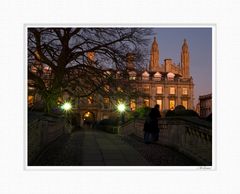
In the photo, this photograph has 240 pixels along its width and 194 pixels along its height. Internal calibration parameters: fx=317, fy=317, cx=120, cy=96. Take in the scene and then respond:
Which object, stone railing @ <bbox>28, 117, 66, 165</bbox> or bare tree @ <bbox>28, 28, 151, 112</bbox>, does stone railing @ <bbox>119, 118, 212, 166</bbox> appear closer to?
bare tree @ <bbox>28, 28, 151, 112</bbox>

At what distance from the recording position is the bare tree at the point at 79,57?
1050 centimetres

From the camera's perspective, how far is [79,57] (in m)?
11.4

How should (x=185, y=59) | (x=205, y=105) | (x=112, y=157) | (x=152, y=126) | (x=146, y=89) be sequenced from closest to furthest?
(x=112, y=157)
(x=205, y=105)
(x=185, y=59)
(x=152, y=126)
(x=146, y=89)

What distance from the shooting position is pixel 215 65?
318 inches

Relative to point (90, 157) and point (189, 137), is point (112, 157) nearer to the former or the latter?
point (90, 157)

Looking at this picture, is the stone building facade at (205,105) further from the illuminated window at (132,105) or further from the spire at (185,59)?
the illuminated window at (132,105)

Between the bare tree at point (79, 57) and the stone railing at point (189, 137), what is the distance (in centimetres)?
238

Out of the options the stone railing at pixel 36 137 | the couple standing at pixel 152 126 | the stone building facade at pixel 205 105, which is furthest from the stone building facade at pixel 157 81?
the stone railing at pixel 36 137

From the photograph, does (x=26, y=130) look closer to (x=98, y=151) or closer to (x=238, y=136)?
(x=98, y=151)

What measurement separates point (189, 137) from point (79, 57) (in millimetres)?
4955

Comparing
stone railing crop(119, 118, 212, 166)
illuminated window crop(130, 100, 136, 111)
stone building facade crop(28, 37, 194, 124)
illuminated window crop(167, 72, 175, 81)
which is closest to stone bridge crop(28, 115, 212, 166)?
stone railing crop(119, 118, 212, 166)

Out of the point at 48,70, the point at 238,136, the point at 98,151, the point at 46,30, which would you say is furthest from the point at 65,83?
the point at 238,136

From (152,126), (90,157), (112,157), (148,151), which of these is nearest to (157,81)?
(152,126)

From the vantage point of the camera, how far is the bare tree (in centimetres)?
1050
